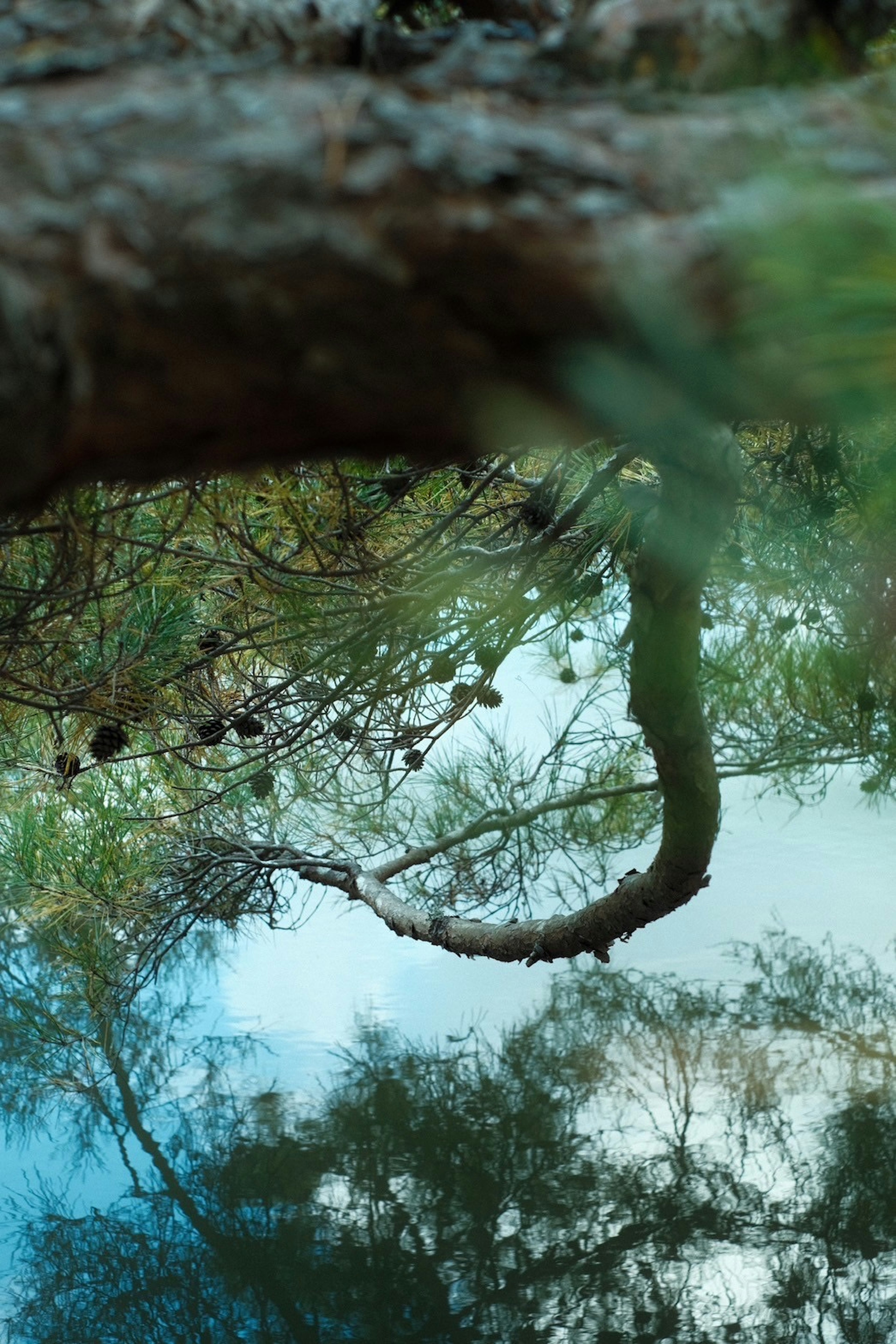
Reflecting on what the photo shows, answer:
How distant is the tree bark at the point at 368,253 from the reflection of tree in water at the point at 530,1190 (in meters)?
1.09

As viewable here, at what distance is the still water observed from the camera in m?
1.08

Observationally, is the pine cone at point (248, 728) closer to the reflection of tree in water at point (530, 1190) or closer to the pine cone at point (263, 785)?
the pine cone at point (263, 785)

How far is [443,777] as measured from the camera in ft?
5.05

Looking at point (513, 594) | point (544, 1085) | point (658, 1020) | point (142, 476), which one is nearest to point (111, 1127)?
point (544, 1085)

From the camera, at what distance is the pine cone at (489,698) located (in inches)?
35.6

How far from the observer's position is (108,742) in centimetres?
84

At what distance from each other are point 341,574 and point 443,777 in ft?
3.35

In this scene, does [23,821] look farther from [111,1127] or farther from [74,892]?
[111,1127]

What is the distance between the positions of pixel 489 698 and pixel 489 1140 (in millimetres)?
Answer: 706

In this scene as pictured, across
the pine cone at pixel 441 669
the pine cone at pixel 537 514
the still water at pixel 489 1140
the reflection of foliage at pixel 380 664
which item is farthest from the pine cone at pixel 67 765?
the still water at pixel 489 1140

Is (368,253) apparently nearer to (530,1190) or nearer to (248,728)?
(248,728)

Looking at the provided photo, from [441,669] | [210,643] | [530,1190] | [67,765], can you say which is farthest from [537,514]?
[530,1190]

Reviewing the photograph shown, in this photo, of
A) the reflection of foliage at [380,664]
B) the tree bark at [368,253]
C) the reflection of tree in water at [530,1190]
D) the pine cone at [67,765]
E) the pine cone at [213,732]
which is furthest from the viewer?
the reflection of tree in water at [530,1190]

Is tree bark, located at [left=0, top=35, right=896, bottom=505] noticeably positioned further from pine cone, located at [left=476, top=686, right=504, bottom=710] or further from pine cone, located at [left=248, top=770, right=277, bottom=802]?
pine cone, located at [left=248, top=770, right=277, bottom=802]
